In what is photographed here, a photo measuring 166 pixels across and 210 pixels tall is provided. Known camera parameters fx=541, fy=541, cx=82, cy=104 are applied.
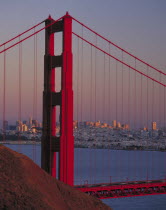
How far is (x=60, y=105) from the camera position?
72.6ft

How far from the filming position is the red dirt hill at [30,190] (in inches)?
526

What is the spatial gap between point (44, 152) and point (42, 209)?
977cm

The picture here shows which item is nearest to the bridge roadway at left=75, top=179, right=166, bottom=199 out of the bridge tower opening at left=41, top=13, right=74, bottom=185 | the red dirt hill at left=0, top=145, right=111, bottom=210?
the bridge tower opening at left=41, top=13, right=74, bottom=185

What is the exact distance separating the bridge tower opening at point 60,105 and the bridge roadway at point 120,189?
140 cm

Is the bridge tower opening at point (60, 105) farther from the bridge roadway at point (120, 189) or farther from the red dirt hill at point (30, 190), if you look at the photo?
the red dirt hill at point (30, 190)

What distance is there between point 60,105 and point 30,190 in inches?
319

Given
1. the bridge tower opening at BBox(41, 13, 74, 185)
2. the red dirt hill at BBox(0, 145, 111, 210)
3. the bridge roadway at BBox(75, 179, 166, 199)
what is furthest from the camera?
the bridge roadway at BBox(75, 179, 166, 199)

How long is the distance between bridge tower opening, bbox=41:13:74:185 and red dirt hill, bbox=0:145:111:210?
510cm

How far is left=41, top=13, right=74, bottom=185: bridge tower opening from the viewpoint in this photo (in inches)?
866

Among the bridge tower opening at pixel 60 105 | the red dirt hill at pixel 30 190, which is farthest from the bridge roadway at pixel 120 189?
the red dirt hill at pixel 30 190

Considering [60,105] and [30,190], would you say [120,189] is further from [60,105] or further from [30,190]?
[30,190]

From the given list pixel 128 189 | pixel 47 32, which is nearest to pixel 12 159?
pixel 47 32

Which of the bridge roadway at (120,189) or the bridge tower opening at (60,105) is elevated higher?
the bridge tower opening at (60,105)

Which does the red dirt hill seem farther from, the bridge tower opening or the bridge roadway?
the bridge roadway
